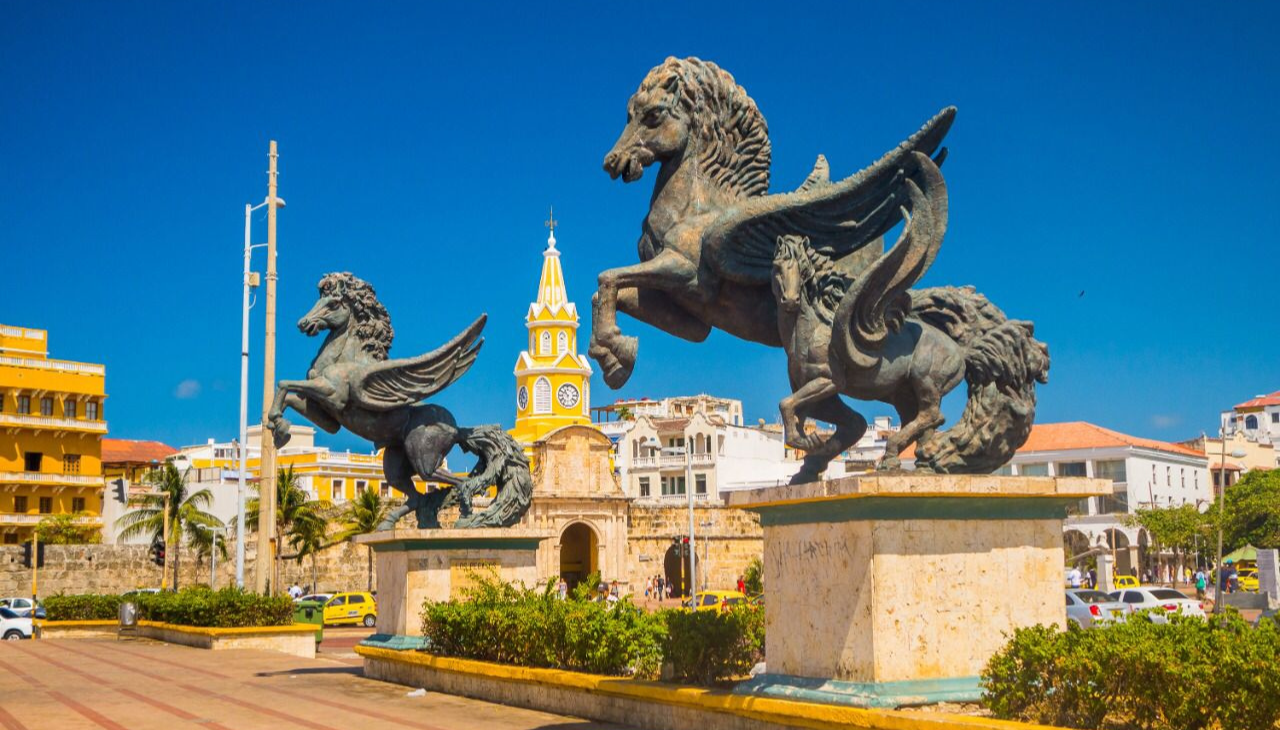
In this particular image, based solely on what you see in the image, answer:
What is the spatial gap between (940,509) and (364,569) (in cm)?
4345

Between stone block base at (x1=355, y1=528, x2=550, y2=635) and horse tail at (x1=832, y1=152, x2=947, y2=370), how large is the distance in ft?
20.6

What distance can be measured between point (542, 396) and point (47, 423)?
22.5 m

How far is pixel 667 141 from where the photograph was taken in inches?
277

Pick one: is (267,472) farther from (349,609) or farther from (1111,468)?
(1111,468)

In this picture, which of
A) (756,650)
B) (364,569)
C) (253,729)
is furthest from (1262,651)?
(364,569)

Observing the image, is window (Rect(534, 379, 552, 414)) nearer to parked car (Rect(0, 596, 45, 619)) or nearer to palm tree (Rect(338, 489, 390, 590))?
palm tree (Rect(338, 489, 390, 590))

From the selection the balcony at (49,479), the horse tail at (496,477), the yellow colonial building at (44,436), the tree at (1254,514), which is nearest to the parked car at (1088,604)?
the horse tail at (496,477)

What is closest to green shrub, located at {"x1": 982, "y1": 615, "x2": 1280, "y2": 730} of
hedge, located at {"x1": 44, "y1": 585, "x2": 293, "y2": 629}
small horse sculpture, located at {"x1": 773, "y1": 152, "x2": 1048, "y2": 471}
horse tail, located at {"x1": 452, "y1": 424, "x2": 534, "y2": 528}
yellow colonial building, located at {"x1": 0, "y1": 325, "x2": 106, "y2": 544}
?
small horse sculpture, located at {"x1": 773, "y1": 152, "x2": 1048, "y2": 471}

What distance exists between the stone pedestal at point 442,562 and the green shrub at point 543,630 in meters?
0.18

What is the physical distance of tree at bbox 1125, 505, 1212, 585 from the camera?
47125 millimetres

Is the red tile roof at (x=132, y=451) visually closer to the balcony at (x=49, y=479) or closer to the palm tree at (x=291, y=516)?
the balcony at (x=49, y=479)

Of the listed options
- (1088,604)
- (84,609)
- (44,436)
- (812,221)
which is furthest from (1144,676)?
(44,436)

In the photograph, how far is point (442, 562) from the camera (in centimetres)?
1196

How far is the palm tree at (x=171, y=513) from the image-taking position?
4375cm
